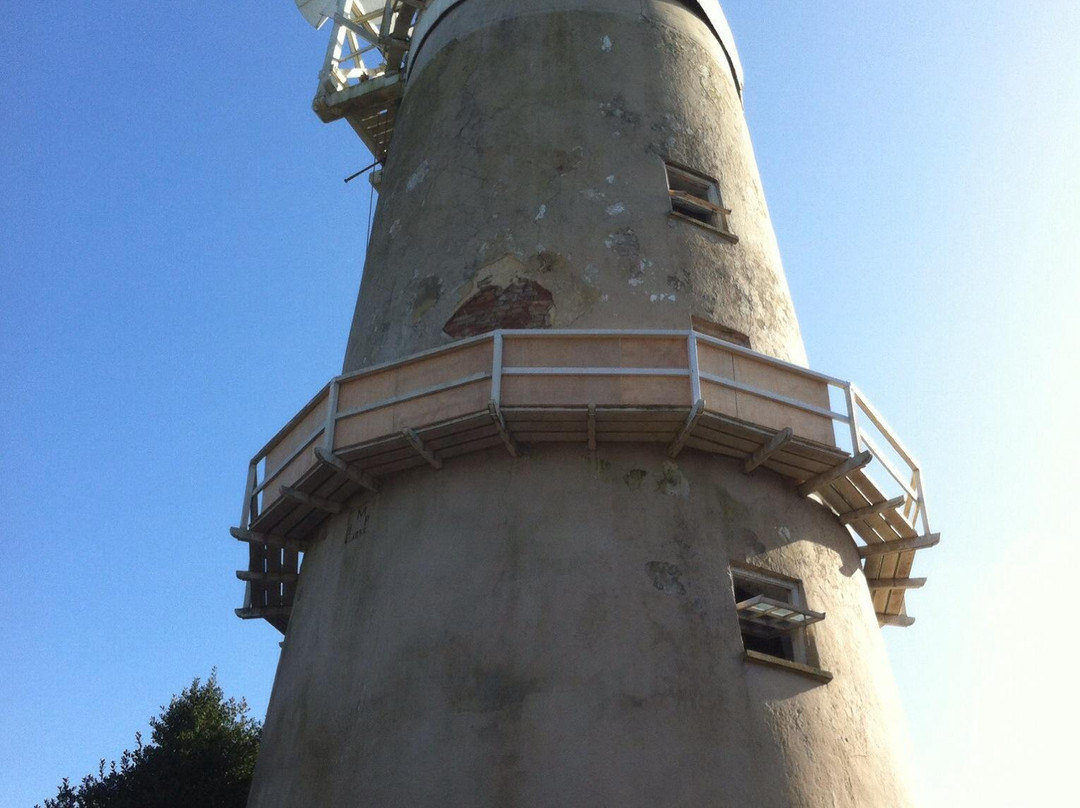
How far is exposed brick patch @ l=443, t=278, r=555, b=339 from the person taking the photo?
14047mm

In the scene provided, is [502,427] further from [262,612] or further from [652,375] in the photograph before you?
[262,612]

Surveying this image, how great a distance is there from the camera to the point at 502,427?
12336mm

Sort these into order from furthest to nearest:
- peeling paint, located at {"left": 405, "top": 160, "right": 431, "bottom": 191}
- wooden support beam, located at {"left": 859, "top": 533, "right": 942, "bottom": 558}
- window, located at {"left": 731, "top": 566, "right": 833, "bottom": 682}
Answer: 1. peeling paint, located at {"left": 405, "top": 160, "right": 431, "bottom": 191}
2. wooden support beam, located at {"left": 859, "top": 533, "right": 942, "bottom": 558}
3. window, located at {"left": 731, "top": 566, "right": 833, "bottom": 682}

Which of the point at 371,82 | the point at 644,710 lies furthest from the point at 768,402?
the point at 371,82

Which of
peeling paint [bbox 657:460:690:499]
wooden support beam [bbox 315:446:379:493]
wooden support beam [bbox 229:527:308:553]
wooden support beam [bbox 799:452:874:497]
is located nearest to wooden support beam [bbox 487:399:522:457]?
peeling paint [bbox 657:460:690:499]

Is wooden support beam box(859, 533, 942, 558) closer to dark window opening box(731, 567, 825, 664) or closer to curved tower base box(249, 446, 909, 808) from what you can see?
curved tower base box(249, 446, 909, 808)

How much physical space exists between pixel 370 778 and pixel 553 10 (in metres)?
12.9

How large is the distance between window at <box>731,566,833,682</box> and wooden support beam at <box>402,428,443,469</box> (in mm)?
3663

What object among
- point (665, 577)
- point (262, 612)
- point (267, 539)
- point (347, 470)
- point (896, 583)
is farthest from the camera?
point (262, 612)

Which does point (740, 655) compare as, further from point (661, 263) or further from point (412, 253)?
point (412, 253)

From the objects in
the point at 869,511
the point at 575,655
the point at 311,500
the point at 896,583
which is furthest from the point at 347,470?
the point at 896,583

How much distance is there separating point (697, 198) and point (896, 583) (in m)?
6.15

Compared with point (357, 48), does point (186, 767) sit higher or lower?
lower

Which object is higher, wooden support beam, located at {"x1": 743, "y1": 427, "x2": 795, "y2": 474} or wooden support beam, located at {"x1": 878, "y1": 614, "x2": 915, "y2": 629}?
wooden support beam, located at {"x1": 743, "y1": 427, "x2": 795, "y2": 474}
